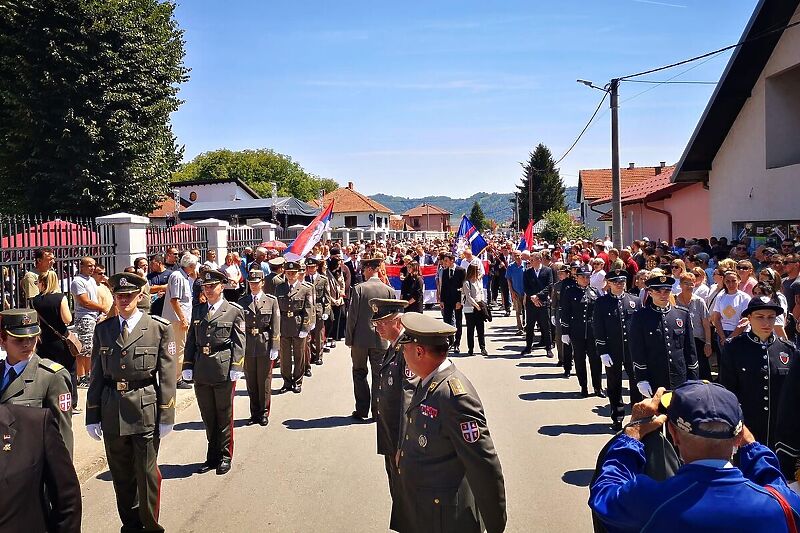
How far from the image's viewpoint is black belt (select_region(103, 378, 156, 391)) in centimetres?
534

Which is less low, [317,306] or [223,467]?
[317,306]

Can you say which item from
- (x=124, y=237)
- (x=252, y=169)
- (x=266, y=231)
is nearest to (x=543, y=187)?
(x=252, y=169)

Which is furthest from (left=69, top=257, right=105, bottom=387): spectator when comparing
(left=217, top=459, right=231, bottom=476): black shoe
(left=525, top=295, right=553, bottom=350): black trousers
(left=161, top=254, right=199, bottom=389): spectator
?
(left=525, top=295, right=553, bottom=350): black trousers

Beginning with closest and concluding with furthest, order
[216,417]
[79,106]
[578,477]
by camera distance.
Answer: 1. [578,477]
2. [216,417]
3. [79,106]

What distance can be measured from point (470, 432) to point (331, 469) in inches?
146

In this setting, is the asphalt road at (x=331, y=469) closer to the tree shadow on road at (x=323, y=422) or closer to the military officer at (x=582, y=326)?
the tree shadow on road at (x=323, y=422)

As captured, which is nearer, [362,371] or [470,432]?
[470,432]

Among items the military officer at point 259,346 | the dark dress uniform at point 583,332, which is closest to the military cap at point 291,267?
the military officer at point 259,346

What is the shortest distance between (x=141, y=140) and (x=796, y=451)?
2245 cm

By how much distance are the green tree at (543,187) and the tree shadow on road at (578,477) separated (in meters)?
68.4

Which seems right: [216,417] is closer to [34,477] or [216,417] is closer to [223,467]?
[223,467]

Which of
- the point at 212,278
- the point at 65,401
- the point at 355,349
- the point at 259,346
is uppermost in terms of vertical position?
the point at 212,278

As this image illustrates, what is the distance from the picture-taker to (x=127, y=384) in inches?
211

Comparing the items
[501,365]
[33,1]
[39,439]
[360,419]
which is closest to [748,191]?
[501,365]
